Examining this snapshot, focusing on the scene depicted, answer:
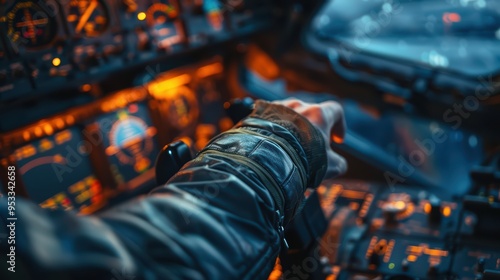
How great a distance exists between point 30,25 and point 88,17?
0.27m

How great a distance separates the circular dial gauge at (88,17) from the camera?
2.12m

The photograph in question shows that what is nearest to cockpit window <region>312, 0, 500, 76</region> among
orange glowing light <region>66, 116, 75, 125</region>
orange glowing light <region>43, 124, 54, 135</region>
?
orange glowing light <region>66, 116, 75, 125</region>

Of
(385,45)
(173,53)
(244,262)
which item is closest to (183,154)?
(244,262)

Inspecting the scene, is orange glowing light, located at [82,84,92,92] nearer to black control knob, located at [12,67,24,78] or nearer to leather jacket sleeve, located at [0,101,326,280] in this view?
black control knob, located at [12,67,24,78]

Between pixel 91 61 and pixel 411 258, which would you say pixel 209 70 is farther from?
pixel 411 258

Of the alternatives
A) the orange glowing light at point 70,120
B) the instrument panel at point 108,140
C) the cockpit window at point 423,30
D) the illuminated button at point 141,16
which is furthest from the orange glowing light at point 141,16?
the cockpit window at point 423,30

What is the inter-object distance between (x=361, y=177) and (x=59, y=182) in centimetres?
149

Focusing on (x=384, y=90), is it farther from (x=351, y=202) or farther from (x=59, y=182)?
(x=59, y=182)

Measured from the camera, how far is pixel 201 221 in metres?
0.66

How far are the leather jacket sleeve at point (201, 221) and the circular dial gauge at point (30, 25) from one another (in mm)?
1323

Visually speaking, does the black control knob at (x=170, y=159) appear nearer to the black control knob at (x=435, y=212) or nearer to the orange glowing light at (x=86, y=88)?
the black control knob at (x=435, y=212)

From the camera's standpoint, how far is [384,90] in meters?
2.70

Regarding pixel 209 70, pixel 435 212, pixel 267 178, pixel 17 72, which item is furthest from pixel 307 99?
pixel 267 178

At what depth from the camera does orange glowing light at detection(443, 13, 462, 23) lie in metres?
2.67
